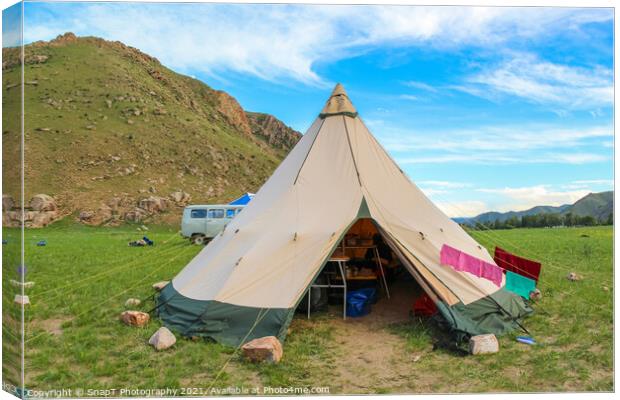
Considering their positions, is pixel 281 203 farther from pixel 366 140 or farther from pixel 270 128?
pixel 270 128

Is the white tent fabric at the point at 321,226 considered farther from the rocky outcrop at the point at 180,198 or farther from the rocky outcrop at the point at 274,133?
the rocky outcrop at the point at 274,133

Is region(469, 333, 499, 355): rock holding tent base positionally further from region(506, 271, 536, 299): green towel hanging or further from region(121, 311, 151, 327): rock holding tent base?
region(121, 311, 151, 327): rock holding tent base

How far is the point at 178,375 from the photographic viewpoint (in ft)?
19.1

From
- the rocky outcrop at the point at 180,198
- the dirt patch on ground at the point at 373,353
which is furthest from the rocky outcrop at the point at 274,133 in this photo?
the dirt patch on ground at the point at 373,353

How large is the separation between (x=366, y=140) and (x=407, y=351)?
4.36 m

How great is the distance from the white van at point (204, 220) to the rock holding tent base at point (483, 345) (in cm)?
1669

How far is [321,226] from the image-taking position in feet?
25.8

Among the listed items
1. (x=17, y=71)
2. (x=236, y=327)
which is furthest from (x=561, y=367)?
(x=17, y=71)

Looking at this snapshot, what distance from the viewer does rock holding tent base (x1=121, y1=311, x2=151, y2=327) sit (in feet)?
26.1

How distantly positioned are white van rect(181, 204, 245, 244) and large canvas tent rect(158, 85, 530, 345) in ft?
43.4

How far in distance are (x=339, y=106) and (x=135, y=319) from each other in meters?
5.55

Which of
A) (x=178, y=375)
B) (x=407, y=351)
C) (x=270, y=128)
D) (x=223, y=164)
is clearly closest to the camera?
(x=178, y=375)

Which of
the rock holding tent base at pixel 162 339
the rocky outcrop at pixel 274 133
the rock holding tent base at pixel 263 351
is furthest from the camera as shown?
the rocky outcrop at pixel 274 133

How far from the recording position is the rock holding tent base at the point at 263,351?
6.14 metres
